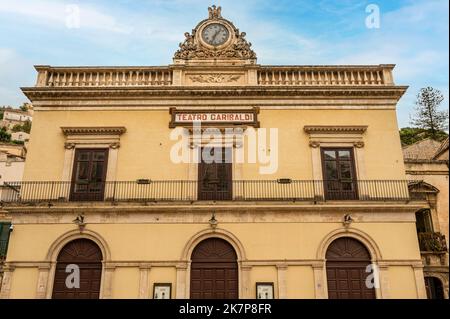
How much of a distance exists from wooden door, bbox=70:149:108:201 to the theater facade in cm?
5

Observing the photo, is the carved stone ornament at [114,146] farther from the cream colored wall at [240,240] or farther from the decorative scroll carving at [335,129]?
the decorative scroll carving at [335,129]

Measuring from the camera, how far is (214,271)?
15953mm

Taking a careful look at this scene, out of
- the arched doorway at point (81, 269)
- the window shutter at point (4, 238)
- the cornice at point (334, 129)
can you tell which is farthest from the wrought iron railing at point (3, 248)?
the cornice at point (334, 129)

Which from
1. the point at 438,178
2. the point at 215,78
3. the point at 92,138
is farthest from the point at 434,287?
the point at 92,138

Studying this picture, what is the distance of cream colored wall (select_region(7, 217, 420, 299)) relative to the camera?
1564 centimetres

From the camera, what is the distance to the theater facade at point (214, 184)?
15.8 meters

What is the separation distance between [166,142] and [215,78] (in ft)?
12.4

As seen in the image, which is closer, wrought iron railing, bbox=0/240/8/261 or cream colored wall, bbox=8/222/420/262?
cream colored wall, bbox=8/222/420/262

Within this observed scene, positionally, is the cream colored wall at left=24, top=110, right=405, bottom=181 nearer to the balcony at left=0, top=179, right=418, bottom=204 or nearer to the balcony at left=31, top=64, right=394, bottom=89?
the balcony at left=0, top=179, right=418, bottom=204

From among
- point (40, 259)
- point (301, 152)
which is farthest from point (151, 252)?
point (301, 152)

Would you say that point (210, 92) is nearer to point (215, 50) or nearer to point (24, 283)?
point (215, 50)

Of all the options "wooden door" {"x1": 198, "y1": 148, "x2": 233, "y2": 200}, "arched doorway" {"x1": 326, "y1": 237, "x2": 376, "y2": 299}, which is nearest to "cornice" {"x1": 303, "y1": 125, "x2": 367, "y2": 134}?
"wooden door" {"x1": 198, "y1": 148, "x2": 233, "y2": 200}
